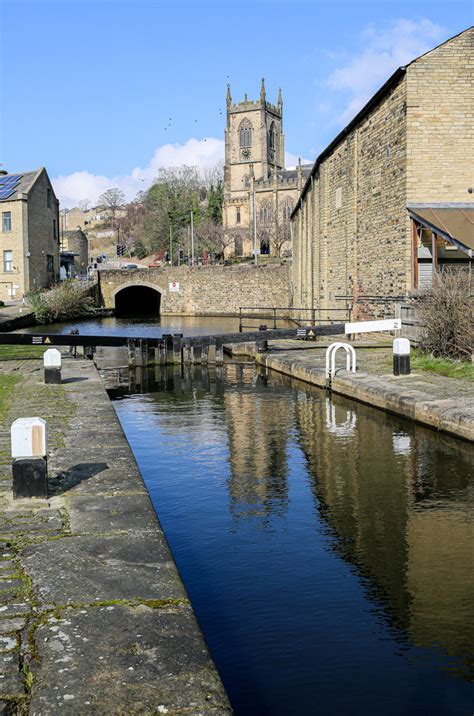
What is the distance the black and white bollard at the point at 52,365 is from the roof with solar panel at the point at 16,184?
1656 inches

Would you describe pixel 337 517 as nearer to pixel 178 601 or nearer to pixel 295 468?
pixel 295 468

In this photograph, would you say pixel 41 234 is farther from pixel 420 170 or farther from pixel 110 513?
pixel 110 513

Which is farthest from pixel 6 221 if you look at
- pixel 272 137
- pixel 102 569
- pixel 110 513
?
pixel 272 137

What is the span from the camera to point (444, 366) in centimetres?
1505

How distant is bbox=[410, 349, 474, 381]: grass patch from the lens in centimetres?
1411

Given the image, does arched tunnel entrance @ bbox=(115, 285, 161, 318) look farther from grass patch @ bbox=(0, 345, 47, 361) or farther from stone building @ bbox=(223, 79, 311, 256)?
grass patch @ bbox=(0, 345, 47, 361)

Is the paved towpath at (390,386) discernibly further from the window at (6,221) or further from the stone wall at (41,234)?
the window at (6,221)

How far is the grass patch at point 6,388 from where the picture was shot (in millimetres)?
10611

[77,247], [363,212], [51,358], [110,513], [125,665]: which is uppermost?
[77,247]

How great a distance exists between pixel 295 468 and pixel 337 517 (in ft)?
6.61

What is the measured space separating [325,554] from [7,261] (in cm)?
5082


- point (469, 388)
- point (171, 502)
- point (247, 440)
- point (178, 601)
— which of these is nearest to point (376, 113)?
point (469, 388)

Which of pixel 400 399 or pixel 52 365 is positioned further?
pixel 52 365

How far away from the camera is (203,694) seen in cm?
335
